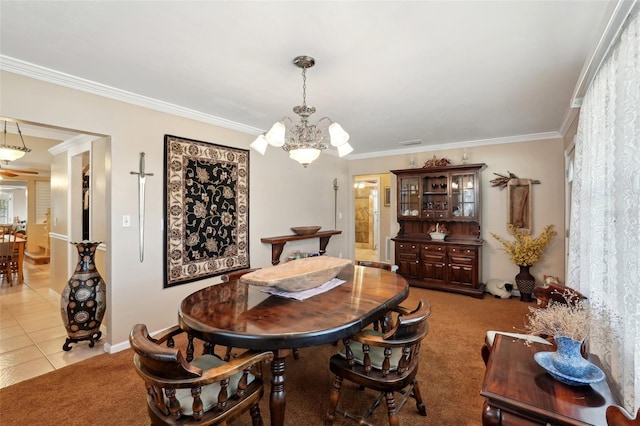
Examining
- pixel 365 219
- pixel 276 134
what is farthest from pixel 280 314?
pixel 365 219

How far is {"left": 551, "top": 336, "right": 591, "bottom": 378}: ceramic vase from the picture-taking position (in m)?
1.23

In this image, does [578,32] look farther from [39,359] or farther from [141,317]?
[39,359]

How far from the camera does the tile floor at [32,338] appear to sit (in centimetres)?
250

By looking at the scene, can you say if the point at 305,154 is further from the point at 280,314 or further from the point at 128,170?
the point at 128,170

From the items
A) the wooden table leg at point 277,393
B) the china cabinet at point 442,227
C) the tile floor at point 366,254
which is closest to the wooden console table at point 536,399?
the wooden table leg at point 277,393

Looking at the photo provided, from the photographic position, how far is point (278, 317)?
5.21ft

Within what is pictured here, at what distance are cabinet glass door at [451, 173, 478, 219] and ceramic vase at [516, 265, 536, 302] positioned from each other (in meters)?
1.04

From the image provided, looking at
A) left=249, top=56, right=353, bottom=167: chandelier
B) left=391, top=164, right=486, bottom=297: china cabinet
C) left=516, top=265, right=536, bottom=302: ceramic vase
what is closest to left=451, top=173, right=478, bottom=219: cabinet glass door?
left=391, top=164, right=486, bottom=297: china cabinet

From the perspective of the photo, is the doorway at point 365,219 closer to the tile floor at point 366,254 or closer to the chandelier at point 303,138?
the tile floor at point 366,254

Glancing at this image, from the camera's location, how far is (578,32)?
1.82 m

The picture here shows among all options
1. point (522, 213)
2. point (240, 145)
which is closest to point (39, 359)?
point (240, 145)

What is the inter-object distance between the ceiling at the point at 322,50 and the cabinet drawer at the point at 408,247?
7.84 ft

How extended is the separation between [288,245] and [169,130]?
237cm

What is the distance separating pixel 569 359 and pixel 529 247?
349cm
